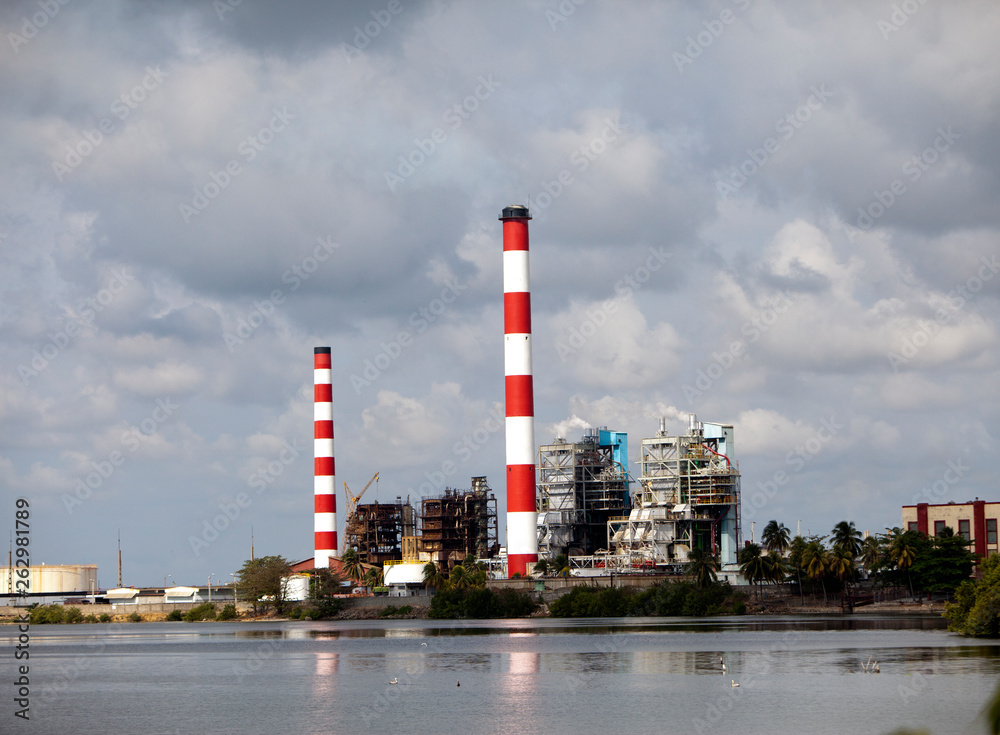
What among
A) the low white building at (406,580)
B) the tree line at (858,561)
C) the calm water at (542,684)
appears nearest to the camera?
the calm water at (542,684)

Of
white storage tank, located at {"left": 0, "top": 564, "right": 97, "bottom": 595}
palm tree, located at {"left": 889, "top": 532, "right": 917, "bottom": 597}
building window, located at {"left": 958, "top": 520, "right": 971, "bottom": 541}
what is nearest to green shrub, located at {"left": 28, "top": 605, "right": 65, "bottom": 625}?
white storage tank, located at {"left": 0, "top": 564, "right": 97, "bottom": 595}

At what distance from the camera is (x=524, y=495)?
10562 cm

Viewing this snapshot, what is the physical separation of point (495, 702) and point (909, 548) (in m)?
63.4

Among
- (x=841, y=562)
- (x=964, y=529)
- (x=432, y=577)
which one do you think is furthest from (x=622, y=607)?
(x=964, y=529)

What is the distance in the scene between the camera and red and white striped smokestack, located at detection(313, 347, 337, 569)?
441 ft

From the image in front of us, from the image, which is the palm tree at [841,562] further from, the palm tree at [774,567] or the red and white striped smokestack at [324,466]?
the red and white striped smokestack at [324,466]

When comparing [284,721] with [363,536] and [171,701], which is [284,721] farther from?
[363,536]

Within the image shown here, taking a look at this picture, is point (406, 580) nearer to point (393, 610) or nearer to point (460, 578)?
point (393, 610)

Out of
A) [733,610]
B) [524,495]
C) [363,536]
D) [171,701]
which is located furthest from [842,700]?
[363,536]

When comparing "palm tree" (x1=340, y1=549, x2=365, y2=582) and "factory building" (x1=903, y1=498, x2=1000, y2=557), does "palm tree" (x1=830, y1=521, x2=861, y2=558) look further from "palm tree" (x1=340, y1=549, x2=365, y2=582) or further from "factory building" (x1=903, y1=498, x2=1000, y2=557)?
"palm tree" (x1=340, y1=549, x2=365, y2=582)

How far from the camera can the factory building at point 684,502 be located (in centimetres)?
12194

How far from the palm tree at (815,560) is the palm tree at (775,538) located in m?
4.82

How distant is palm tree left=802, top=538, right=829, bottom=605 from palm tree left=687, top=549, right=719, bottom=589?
8004mm

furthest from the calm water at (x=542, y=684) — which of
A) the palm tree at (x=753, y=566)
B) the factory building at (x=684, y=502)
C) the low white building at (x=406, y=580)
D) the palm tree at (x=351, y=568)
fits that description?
the palm tree at (x=351, y=568)
